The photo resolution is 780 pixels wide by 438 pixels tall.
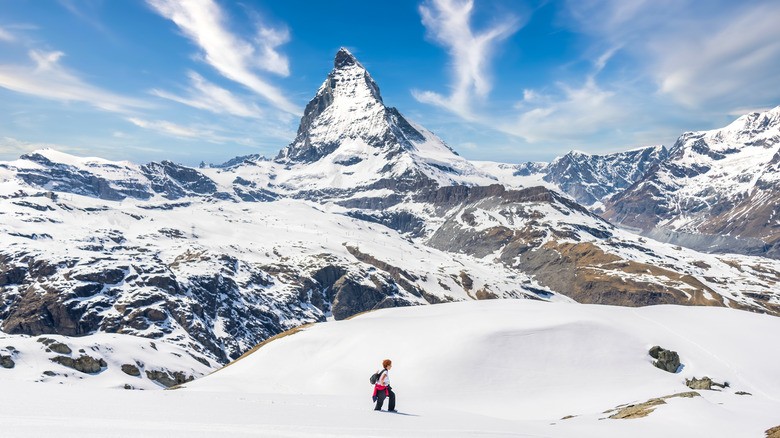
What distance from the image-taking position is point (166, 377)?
92438 mm

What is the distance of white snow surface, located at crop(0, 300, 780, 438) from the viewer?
1462 centimetres

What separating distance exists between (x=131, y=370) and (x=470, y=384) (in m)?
83.2

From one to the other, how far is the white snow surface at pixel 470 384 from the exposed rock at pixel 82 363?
54834mm

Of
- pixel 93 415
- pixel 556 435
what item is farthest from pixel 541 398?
pixel 93 415

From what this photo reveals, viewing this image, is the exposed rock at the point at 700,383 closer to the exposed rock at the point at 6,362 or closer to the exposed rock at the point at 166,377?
the exposed rock at the point at 166,377

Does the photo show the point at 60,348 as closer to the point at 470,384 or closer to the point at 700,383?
the point at 470,384

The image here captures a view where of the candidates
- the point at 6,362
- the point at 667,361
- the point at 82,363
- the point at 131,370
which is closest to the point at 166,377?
the point at 131,370

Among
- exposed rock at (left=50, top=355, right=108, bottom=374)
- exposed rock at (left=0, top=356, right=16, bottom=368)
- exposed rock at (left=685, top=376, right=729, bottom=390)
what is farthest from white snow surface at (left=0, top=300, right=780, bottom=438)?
exposed rock at (left=0, top=356, right=16, bottom=368)

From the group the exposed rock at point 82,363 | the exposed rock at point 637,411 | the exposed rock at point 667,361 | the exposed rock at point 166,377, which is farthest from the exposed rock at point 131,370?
the exposed rock at point 667,361

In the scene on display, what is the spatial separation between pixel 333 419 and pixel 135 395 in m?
9.06

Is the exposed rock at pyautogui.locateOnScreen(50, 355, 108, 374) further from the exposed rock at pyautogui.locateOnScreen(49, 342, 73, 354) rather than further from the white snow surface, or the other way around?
the white snow surface

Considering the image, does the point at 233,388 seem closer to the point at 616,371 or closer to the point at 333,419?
the point at 333,419

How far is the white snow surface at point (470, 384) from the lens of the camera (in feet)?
48.0

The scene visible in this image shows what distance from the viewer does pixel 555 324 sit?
39219 mm
